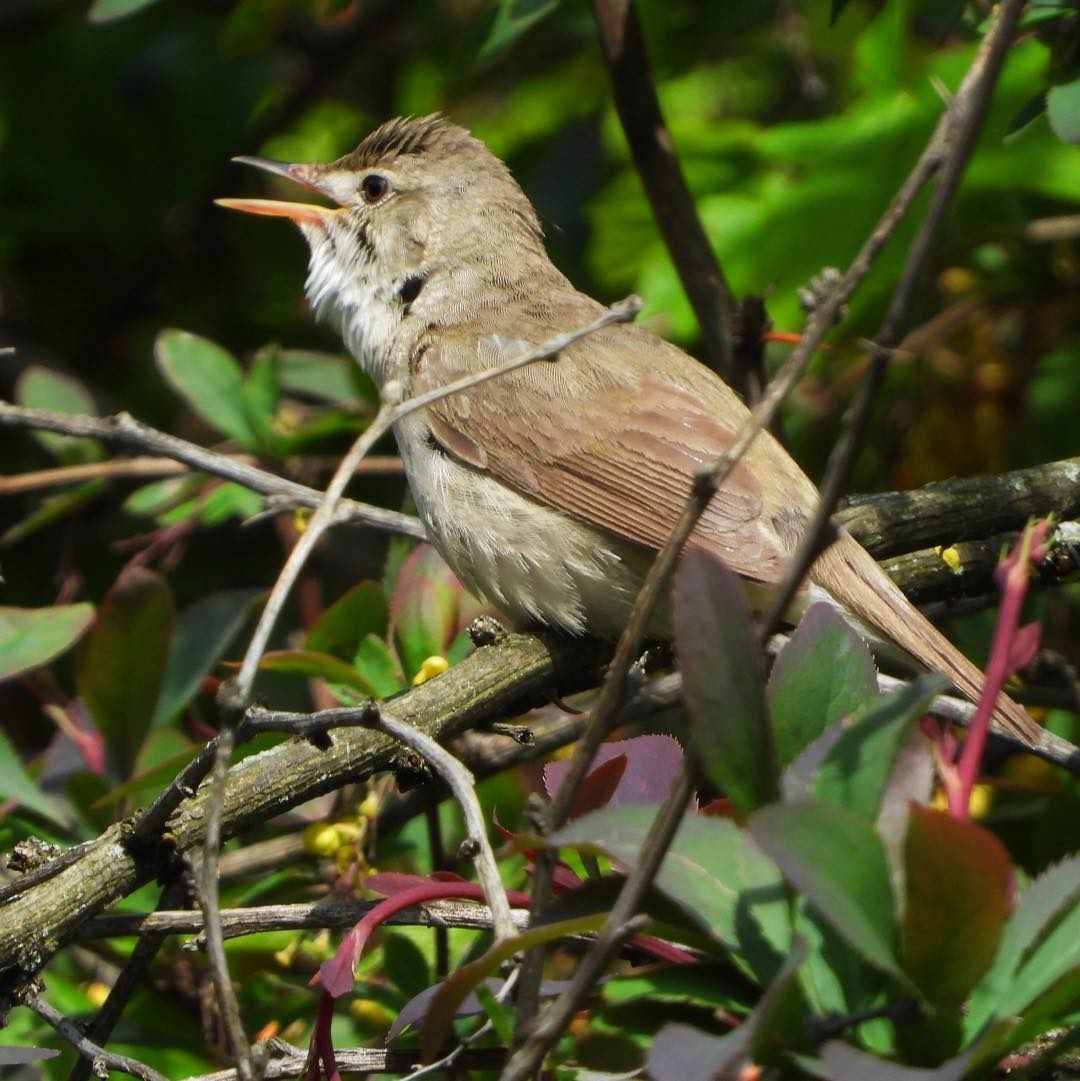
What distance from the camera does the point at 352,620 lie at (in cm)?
287

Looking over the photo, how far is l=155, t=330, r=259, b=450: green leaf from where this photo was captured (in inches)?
132

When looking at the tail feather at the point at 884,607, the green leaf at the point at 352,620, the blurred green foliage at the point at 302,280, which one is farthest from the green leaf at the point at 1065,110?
the green leaf at the point at 352,620

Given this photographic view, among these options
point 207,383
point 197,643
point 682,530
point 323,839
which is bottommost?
point 323,839

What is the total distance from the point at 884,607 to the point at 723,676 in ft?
5.08

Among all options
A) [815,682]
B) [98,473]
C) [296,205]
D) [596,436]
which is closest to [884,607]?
[596,436]

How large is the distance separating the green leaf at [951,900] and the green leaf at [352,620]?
1616 millimetres

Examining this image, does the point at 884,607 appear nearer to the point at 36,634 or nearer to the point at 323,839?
the point at 323,839

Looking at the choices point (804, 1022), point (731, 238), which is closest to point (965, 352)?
point (731, 238)

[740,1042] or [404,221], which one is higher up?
[404,221]

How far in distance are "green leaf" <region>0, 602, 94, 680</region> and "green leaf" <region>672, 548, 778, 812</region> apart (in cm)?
162

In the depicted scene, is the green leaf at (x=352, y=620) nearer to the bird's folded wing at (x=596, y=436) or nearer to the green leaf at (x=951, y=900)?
the bird's folded wing at (x=596, y=436)

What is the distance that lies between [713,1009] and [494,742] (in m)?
1.48

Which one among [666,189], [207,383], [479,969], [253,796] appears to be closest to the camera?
[479,969]

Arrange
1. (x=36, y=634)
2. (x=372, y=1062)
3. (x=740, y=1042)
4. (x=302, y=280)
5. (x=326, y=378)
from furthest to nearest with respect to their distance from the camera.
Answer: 1. (x=302, y=280)
2. (x=326, y=378)
3. (x=36, y=634)
4. (x=372, y=1062)
5. (x=740, y=1042)
